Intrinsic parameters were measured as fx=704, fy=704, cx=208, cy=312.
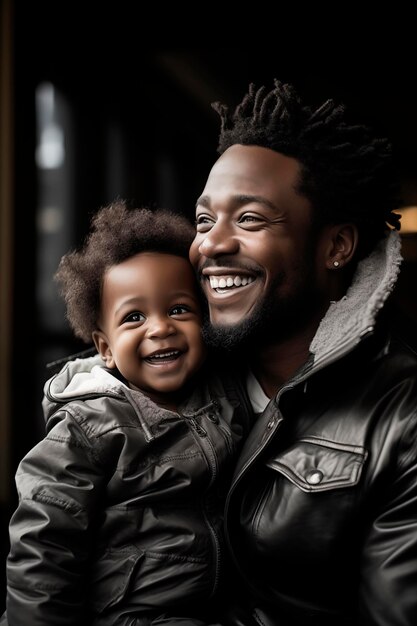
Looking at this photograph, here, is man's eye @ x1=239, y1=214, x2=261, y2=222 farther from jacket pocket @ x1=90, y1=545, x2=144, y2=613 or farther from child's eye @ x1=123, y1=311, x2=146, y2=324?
jacket pocket @ x1=90, y1=545, x2=144, y2=613

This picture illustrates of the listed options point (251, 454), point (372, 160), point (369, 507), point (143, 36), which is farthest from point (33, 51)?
point (369, 507)

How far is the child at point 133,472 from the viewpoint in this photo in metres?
1.27

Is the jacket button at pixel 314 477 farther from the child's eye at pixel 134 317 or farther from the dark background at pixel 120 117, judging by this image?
the dark background at pixel 120 117

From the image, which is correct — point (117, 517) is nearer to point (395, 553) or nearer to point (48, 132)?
point (395, 553)

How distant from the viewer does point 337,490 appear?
48.1 inches

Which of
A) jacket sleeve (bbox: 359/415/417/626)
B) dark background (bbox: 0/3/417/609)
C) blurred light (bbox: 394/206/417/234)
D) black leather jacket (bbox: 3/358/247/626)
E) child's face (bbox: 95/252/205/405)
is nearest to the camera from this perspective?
jacket sleeve (bbox: 359/415/417/626)

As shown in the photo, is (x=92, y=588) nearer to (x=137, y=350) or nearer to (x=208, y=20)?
(x=137, y=350)

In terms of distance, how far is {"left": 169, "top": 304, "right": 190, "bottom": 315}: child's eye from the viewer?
1.50 metres

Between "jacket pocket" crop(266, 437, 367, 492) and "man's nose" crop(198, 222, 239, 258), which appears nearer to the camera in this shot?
"jacket pocket" crop(266, 437, 367, 492)

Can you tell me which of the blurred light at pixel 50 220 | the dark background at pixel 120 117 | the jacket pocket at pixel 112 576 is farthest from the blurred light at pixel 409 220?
the jacket pocket at pixel 112 576

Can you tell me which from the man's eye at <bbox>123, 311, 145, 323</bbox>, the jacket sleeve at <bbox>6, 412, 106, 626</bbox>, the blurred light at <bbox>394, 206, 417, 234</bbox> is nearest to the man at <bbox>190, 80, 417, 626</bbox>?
the man's eye at <bbox>123, 311, 145, 323</bbox>

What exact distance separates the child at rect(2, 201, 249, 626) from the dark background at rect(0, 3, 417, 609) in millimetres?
1232

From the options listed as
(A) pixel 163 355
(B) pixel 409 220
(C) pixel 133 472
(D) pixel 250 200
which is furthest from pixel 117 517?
(B) pixel 409 220

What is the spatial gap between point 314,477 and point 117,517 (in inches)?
15.0
